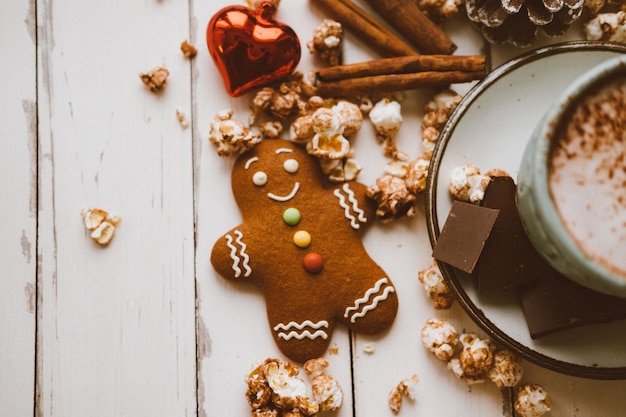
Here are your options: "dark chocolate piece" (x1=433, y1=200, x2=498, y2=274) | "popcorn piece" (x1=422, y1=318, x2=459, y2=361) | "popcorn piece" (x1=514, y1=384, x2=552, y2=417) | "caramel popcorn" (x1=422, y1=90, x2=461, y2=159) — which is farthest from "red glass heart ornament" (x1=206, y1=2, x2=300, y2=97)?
"popcorn piece" (x1=514, y1=384, x2=552, y2=417)

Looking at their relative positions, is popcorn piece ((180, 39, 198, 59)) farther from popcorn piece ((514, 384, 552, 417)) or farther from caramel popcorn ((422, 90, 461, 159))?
popcorn piece ((514, 384, 552, 417))

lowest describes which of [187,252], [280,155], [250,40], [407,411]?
[407,411]

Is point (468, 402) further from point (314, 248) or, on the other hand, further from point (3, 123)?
point (3, 123)

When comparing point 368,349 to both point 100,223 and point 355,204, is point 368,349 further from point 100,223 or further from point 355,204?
point 100,223

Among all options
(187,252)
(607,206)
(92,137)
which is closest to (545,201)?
(607,206)

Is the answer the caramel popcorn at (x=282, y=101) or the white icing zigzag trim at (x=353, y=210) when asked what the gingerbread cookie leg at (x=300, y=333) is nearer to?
the white icing zigzag trim at (x=353, y=210)

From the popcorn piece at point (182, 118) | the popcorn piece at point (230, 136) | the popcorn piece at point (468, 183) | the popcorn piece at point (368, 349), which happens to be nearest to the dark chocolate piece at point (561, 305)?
the popcorn piece at point (468, 183)
